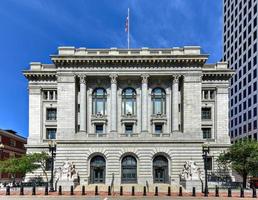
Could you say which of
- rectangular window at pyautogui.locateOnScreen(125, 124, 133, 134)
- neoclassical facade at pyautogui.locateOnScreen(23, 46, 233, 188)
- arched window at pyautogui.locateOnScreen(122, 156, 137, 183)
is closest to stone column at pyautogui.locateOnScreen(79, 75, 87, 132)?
neoclassical facade at pyautogui.locateOnScreen(23, 46, 233, 188)

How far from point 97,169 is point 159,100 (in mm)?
14465

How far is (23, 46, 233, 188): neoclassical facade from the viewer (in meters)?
56.3

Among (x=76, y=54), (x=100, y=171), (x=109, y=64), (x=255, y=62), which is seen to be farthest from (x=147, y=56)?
(x=255, y=62)

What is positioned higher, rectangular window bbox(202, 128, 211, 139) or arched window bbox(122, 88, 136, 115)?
arched window bbox(122, 88, 136, 115)

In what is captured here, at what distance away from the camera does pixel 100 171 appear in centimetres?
5709

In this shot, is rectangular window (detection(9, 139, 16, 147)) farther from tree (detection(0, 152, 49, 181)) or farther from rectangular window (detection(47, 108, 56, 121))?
tree (detection(0, 152, 49, 181))

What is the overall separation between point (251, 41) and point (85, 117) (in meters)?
47.6

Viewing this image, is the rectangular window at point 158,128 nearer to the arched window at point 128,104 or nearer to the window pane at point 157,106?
the window pane at point 157,106

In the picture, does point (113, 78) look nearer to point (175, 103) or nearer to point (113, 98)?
point (113, 98)

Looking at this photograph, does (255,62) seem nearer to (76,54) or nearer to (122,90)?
(122,90)

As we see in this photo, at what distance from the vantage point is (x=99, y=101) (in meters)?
60.8

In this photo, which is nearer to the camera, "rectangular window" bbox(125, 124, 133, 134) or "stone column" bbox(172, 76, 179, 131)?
"stone column" bbox(172, 76, 179, 131)

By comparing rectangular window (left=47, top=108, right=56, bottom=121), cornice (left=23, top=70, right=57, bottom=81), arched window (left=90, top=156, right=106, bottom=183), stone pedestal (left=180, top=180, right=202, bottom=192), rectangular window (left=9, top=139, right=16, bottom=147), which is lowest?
stone pedestal (left=180, top=180, right=202, bottom=192)

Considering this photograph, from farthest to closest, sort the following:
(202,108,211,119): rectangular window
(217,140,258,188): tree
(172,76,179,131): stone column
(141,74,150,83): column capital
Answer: (202,108,211,119): rectangular window
(141,74,150,83): column capital
(172,76,179,131): stone column
(217,140,258,188): tree
